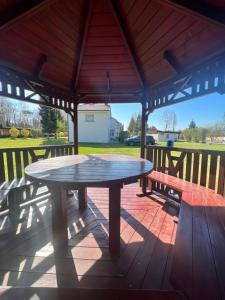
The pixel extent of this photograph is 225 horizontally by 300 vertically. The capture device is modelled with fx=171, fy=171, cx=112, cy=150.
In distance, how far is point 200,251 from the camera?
4.22ft

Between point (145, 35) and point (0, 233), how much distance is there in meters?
3.66

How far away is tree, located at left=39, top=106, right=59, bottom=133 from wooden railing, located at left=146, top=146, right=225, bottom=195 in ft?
62.1

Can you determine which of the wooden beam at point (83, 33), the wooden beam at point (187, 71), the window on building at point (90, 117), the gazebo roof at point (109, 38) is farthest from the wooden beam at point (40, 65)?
the window on building at point (90, 117)

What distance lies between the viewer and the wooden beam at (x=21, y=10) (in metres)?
2.00

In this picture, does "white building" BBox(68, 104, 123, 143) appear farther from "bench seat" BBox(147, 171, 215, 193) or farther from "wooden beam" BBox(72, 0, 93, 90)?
"bench seat" BBox(147, 171, 215, 193)

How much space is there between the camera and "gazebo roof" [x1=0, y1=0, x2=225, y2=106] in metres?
2.09

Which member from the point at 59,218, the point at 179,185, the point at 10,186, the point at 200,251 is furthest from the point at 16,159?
the point at 200,251

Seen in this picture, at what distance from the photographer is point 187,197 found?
2410 millimetres

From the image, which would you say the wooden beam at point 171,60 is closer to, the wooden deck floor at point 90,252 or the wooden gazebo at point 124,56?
the wooden gazebo at point 124,56

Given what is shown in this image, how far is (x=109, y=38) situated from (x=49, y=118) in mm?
19339

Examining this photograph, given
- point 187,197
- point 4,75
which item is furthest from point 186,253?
point 4,75

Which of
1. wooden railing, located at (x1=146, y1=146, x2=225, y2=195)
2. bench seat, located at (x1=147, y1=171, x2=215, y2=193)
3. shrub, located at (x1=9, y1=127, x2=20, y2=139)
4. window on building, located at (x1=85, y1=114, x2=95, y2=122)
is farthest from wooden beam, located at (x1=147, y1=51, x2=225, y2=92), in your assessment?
shrub, located at (x1=9, y1=127, x2=20, y2=139)

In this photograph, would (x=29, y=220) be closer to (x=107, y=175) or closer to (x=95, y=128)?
(x=107, y=175)

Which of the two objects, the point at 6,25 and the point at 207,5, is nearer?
the point at 207,5
